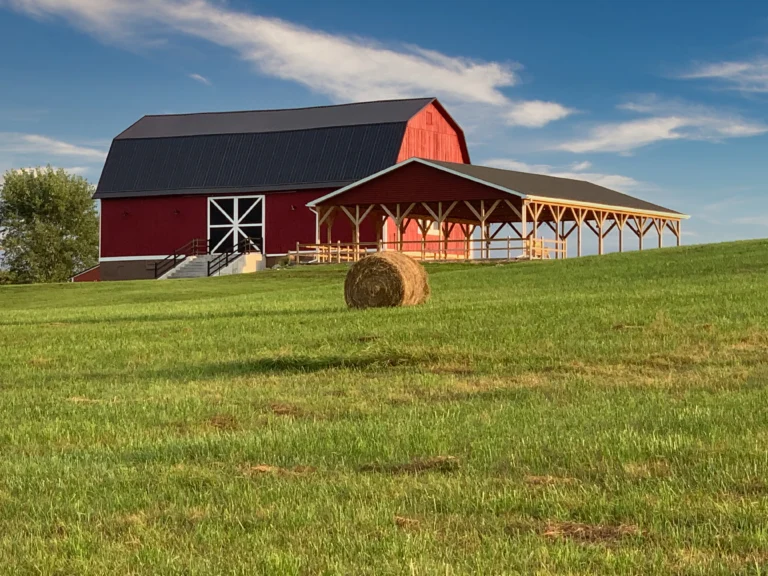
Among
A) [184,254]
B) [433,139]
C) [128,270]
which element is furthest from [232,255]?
[433,139]

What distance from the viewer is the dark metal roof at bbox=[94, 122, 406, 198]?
52125 mm

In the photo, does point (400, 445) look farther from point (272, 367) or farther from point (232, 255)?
point (232, 255)

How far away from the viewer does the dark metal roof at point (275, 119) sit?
54.5 m

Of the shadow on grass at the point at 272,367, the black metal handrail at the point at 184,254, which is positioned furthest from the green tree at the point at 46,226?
Answer: the shadow on grass at the point at 272,367

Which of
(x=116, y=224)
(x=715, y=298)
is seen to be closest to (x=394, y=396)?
(x=715, y=298)

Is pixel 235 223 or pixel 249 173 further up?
pixel 249 173

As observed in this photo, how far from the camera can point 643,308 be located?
18344 millimetres

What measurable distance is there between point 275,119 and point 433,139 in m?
9.16

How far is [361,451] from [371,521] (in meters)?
2.01

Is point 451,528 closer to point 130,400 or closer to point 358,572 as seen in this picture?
point 358,572

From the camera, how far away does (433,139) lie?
5531 centimetres

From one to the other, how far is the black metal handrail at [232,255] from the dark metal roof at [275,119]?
6.98m

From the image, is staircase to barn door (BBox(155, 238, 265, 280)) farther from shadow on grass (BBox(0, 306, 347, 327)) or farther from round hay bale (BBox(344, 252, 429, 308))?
round hay bale (BBox(344, 252, 429, 308))

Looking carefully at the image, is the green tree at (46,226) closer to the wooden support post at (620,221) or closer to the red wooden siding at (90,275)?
the red wooden siding at (90,275)
